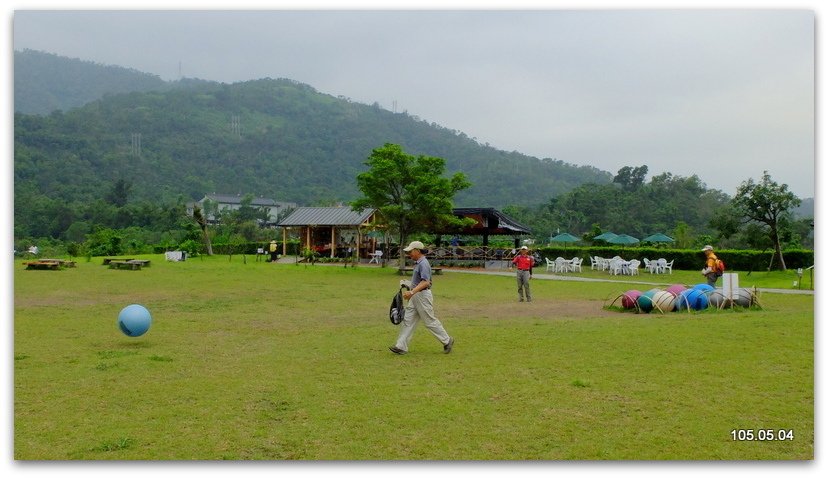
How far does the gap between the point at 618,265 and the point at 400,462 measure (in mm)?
27841

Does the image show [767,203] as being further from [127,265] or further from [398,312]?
[127,265]

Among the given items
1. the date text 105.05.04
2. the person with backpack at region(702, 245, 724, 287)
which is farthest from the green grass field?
the person with backpack at region(702, 245, 724, 287)

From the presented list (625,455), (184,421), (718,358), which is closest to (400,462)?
(625,455)

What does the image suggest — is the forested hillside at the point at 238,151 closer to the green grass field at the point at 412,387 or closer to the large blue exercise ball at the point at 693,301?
the green grass field at the point at 412,387

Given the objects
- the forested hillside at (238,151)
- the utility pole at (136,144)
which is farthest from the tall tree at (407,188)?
the utility pole at (136,144)

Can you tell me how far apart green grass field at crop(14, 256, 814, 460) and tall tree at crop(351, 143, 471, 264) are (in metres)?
15.6

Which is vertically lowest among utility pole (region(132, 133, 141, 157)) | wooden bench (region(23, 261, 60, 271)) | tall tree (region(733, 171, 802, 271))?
wooden bench (region(23, 261, 60, 271))

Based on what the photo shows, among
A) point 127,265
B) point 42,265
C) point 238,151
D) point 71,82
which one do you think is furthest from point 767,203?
point 71,82

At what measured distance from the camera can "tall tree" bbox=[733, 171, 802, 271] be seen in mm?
24547

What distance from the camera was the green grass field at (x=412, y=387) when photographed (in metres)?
5.32

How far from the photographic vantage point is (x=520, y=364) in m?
8.45

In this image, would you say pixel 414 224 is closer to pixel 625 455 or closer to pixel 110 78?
pixel 625 455

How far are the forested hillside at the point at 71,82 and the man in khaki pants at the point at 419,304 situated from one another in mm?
106177

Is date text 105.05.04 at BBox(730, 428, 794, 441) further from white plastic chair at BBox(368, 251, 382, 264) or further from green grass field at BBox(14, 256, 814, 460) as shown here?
white plastic chair at BBox(368, 251, 382, 264)
